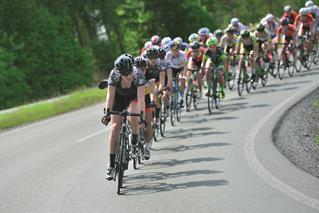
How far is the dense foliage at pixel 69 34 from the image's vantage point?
52781 millimetres

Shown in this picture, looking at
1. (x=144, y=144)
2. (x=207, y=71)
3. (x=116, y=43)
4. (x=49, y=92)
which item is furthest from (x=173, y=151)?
(x=116, y=43)

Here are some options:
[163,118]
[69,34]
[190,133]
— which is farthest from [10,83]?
[190,133]

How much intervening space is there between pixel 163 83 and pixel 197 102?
553 centimetres

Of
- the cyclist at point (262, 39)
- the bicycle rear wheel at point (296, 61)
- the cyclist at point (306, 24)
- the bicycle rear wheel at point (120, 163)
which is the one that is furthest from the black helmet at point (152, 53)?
the cyclist at point (306, 24)

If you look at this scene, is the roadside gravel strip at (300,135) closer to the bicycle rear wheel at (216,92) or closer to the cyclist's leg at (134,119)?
the bicycle rear wheel at (216,92)

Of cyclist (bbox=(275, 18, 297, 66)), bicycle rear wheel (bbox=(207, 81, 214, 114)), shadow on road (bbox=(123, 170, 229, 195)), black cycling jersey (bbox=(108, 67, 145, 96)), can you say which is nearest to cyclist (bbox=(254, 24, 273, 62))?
cyclist (bbox=(275, 18, 297, 66))

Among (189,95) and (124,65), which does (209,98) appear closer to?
(189,95)

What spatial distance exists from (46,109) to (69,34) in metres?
32.1

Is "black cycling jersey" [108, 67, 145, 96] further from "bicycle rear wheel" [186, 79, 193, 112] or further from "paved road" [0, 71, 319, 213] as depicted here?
"bicycle rear wheel" [186, 79, 193, 112]

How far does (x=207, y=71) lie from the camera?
61.6 ft

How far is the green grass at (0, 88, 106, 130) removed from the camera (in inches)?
953

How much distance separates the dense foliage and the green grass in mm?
18409

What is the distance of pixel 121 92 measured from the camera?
431 inches

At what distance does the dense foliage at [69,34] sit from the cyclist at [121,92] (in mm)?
33732
